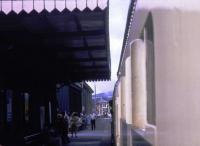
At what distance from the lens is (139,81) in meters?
2.67

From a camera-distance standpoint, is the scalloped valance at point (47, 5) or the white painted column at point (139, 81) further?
the scalloped valance at point (47, 5)

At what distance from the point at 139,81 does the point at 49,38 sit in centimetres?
925

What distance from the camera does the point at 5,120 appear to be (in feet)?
41.0

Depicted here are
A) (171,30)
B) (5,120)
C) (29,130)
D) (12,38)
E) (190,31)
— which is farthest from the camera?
(29,130)

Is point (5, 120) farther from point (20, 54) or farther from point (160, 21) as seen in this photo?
point (160, 21)

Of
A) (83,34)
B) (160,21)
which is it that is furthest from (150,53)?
(83,34)

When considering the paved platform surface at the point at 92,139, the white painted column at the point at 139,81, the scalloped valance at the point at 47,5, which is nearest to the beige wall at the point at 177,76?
the white painted column at the point at 139,81

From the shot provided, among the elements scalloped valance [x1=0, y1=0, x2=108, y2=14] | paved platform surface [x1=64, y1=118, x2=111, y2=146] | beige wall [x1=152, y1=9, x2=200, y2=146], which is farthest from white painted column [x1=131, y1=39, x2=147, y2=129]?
paved platform surface [x1=64, y1=118, x2=111, y2=146]

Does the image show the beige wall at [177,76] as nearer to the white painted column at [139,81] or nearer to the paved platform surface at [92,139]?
the white painted column at [139,81]

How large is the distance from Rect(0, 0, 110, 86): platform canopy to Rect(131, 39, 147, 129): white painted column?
3.80 m

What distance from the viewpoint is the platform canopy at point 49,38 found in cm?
649

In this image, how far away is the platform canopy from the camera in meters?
6.49

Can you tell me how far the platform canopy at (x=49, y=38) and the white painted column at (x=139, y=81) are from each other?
3.80 metres

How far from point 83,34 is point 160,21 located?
371 inches
